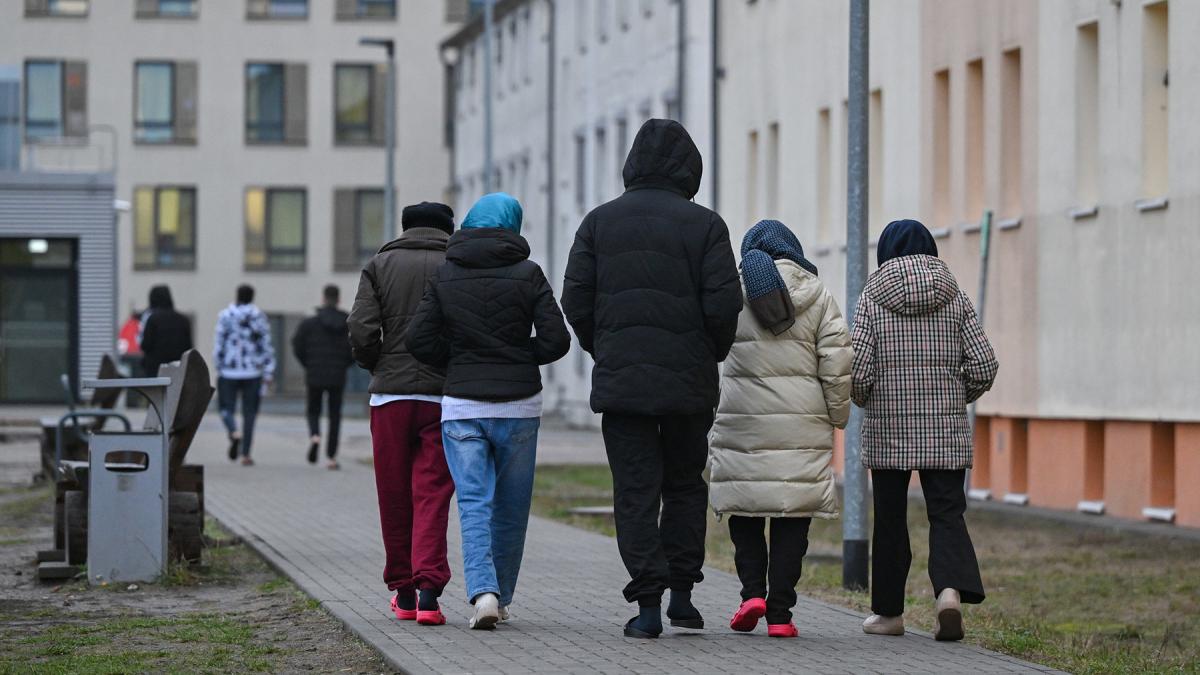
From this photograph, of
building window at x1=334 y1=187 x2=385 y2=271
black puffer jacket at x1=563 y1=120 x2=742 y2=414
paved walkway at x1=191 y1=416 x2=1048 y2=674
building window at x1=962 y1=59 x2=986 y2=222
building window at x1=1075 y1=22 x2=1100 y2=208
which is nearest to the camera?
paved walkway at x1=191 y1=416 x2=1048 y2=674

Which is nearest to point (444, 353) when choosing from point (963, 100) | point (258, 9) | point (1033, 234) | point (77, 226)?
point (1033, 234)

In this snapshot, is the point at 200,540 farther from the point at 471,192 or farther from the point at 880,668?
the point at 471,192

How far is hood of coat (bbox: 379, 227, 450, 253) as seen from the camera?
10.6 metres

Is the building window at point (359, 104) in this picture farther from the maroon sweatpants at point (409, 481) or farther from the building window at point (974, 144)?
the maroon sweatpants at point (409, 481)

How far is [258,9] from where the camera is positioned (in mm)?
67875

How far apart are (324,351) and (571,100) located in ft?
86.0

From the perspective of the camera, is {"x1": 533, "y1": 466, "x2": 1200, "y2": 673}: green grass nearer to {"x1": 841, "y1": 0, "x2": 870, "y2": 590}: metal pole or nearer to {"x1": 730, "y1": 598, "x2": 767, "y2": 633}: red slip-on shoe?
{"x1": 841, "y1": 0, "x2": 870, "y2": 590}: metal pole

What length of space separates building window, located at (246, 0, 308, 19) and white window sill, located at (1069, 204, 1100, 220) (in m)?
48.1

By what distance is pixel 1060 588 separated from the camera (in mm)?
14539

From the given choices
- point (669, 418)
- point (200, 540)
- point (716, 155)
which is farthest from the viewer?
point (716, 155)

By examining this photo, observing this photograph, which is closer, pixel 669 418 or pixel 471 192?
pixel 669 418

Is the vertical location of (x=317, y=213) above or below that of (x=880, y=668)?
above

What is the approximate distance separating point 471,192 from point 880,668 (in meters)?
55.9

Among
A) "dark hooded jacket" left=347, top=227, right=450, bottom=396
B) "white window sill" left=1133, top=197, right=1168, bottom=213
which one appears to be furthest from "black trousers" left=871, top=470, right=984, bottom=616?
"white window sill" left=1133, top=197, right=1168, bottom=213
